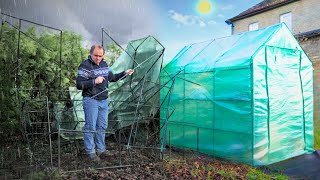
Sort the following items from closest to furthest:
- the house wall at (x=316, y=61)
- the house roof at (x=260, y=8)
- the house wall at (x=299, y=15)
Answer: the house wall at (x=316, y=61) < the house wall at (x=299, y=15) < the house roof at (x=260, y=8)

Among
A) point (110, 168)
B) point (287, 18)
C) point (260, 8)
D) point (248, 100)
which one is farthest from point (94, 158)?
point (260, 8)

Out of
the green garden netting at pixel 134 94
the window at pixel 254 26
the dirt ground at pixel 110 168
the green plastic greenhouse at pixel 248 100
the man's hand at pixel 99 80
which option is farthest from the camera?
the window at pixel 254 26

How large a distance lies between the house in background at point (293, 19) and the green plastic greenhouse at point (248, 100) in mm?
3422

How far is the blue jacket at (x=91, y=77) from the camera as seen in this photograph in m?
3.90

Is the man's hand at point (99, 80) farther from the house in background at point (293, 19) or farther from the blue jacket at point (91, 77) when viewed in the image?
the house in background at point (293, 19)

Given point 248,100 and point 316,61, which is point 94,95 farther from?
point 316,61

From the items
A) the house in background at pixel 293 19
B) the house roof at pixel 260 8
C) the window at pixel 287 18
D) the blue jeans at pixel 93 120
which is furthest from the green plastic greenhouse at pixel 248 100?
the house roof at pixel 260 8

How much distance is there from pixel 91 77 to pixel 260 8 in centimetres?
1302

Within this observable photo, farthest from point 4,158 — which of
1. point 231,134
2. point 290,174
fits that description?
point 290,174

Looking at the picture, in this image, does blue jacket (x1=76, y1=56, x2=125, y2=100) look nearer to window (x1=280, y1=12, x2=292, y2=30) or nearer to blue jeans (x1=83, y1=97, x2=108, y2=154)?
blue jeans (x1=83, y1=97, x2=108, y2=154)

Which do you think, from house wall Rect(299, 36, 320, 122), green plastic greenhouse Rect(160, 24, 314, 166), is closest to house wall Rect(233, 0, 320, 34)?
house wall Rect(299, 36, 320, 122)

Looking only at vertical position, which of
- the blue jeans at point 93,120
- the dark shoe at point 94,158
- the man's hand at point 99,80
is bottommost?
the dark shoe at point 94,158

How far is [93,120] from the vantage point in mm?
3975

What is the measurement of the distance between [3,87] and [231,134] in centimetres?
469
